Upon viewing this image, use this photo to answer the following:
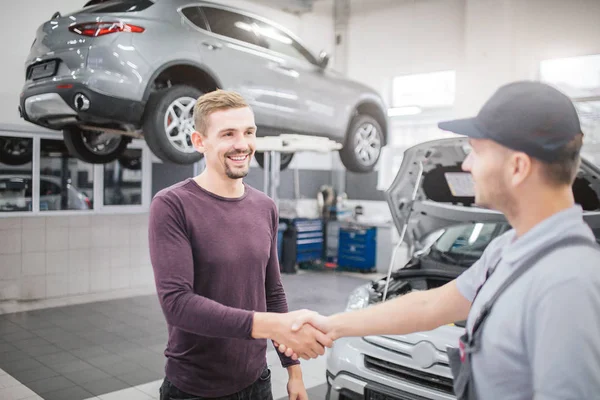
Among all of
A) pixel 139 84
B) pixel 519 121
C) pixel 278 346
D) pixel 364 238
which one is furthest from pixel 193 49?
pixel 364 238

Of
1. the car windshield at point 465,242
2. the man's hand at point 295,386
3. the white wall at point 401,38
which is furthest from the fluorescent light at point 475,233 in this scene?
the white wall at point 401,38

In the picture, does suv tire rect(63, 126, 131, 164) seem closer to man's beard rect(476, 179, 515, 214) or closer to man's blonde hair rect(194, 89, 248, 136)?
man's blonde hair rect(194, 89, 248, 136)

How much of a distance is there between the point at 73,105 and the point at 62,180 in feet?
8.32

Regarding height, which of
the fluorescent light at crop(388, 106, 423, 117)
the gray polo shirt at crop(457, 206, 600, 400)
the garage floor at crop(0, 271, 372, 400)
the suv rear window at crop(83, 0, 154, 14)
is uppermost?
the suv rear window at crop(83, 0, 154, 14)

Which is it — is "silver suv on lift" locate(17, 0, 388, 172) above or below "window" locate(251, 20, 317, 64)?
below

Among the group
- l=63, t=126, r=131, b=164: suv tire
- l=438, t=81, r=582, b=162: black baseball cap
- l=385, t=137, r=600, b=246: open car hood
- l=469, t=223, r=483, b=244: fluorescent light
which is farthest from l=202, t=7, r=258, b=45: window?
l=438, t=81, r=582, b=162: black baseball cap

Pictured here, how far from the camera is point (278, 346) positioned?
164 centimetres

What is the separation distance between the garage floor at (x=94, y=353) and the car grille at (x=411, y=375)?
1.16 m

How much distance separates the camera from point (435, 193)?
10.6 ft

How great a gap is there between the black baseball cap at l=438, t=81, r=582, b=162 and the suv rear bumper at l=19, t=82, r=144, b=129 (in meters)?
3.16

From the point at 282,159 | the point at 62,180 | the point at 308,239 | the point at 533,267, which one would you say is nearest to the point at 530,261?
the point at 533,267

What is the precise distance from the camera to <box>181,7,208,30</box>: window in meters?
4.05

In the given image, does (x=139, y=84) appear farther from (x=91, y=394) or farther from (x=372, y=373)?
(x=372, y=373)

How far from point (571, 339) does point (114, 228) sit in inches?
238
